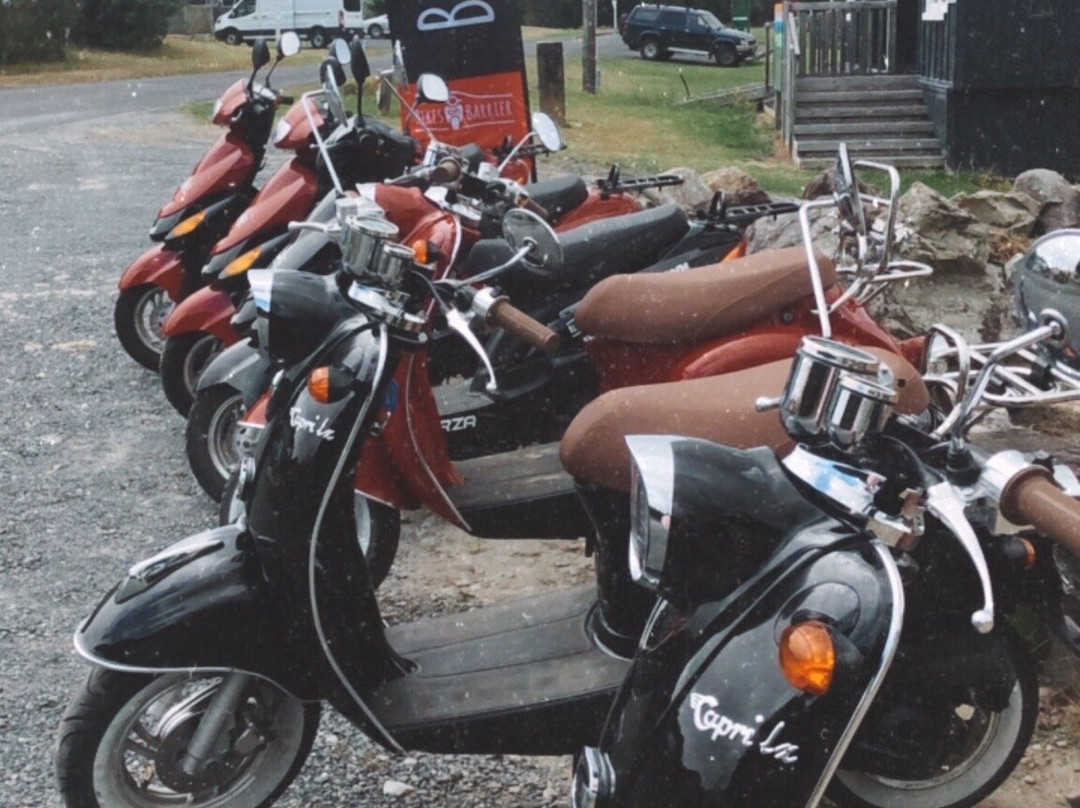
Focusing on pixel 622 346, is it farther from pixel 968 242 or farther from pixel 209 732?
pixel 968 242

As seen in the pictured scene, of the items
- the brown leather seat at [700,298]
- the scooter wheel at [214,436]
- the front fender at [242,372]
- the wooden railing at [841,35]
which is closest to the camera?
the brown leather seat at [700,298]

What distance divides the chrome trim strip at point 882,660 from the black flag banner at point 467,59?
20.0 feet

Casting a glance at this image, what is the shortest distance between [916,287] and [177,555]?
4.04 meters

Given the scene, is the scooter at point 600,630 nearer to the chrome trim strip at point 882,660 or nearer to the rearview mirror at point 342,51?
the chrome trim strip at point 882,660

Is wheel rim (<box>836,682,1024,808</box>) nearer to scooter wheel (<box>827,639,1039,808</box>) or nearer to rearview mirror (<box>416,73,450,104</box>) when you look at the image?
scooter wheel (<box>827,639,1039,808</box>)

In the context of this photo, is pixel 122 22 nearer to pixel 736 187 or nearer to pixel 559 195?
pixel 736 187

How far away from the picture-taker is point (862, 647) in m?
2.14

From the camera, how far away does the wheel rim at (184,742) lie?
2875 millimetres

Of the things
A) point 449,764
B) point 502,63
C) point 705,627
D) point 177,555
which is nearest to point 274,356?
point 177,555

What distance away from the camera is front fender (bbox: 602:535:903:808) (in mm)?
2160

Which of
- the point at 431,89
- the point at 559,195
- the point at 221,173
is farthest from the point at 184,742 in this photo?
the point at 221,173

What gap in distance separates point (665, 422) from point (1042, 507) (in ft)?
3.68

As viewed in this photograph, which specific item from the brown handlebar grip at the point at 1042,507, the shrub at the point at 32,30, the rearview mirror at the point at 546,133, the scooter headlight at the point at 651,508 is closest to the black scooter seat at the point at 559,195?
the rearview mirror at the point at 546,133

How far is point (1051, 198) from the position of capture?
8781 mm
